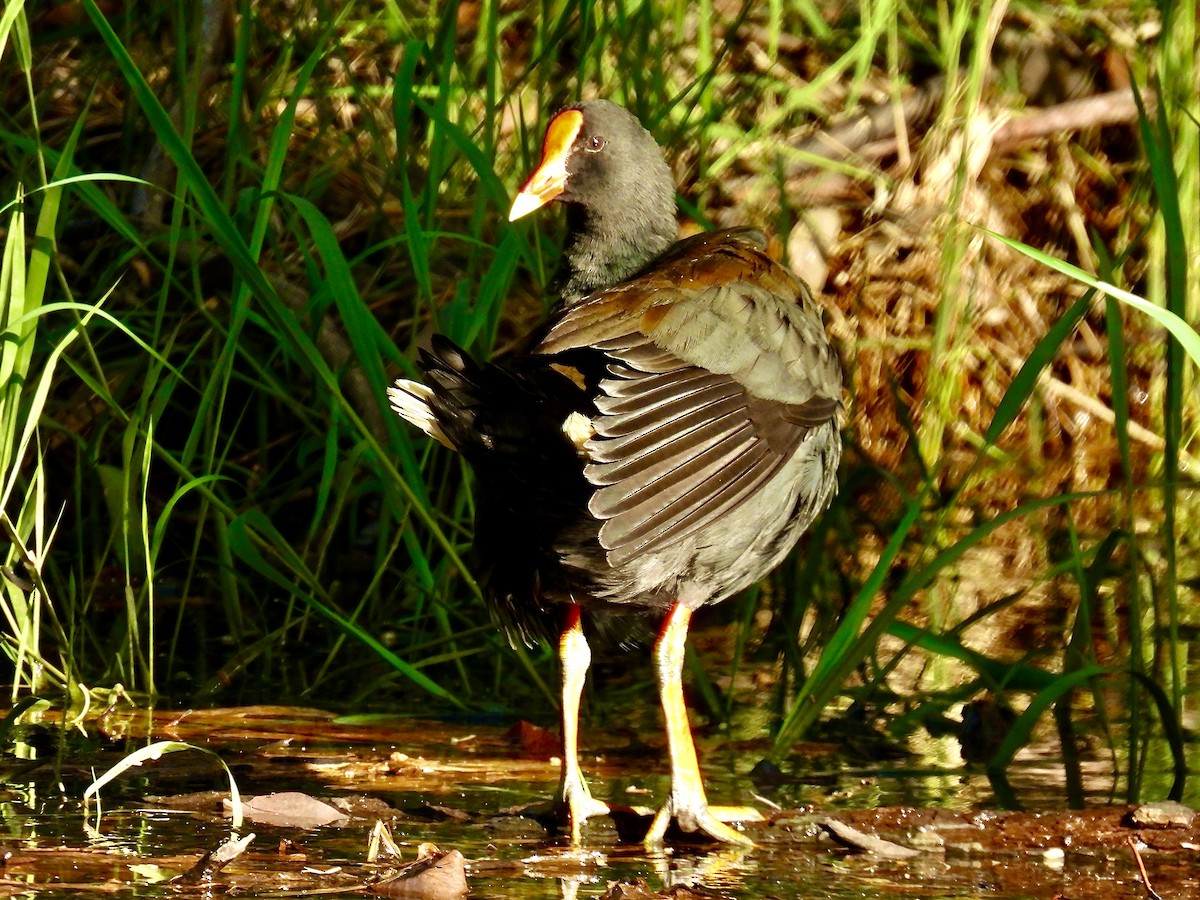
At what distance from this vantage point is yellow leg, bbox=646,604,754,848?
259 cm

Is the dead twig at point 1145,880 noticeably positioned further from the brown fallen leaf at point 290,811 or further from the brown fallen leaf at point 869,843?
the brown fallen leaf at point 290,811

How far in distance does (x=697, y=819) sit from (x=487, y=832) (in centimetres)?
32

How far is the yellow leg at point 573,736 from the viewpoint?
2.65 meters

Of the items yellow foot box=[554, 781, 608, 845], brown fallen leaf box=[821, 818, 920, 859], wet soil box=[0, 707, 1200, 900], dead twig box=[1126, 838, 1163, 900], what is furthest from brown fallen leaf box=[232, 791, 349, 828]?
dead twig box=[1126, 838, 1163, 900]

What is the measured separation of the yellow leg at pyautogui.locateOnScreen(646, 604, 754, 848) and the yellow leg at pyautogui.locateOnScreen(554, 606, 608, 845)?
0.11 m

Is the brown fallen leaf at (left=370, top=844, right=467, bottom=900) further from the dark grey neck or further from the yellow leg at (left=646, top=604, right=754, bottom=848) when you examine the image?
the dark grey neck

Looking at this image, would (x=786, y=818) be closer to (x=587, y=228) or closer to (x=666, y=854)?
(x=666, y=854)

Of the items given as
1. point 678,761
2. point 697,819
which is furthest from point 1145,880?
point 678,761

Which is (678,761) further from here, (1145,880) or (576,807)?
(1145,880)

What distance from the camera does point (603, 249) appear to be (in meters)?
3.18

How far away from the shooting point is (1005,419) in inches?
106

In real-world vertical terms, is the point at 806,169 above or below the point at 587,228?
above

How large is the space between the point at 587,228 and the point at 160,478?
6.09ft

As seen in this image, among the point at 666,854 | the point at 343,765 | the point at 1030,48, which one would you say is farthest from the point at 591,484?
the point at 1030,48
